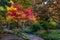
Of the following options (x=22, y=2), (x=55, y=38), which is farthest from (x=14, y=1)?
(x=55, y=38)

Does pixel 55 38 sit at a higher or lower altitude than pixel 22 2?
lower

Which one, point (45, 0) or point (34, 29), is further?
point (34, 29)

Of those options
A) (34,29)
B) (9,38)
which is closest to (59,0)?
(9,38)

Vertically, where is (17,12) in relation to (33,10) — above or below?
below

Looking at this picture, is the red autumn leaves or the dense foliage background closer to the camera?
the dense foliage background

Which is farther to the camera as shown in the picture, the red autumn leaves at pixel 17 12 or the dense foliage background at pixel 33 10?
the red autumn leaves at pixel 17 12

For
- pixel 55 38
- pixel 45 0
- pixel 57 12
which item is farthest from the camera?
pixel 55 38

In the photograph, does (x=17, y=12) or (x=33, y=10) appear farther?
(x=17, y=12)

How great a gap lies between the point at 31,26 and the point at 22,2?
14.4 metres

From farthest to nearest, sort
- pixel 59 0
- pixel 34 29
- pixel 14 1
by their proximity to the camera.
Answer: pixel 34 29
pixel 59 0
pixel 14 1

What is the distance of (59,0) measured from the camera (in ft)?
16.2

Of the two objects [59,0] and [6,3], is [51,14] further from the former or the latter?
[6,3]

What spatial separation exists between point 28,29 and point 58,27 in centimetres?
311

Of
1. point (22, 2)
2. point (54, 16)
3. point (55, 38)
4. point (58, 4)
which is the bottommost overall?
point (55, 38)
